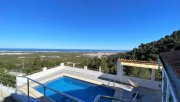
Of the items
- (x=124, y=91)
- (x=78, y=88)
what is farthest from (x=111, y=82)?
(x=78, y=88)

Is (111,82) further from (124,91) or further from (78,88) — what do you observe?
(78,88)

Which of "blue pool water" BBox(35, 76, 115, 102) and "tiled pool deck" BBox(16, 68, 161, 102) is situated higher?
"tiled pool deck" BBox(16, 68, 161, 102)

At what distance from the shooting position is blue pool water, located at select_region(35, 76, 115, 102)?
11.4 meters

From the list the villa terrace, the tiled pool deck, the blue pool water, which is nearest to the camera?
the tiled pool deck

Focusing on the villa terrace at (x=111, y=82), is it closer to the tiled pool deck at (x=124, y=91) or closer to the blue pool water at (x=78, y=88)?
the tiled pool deck at (x=124, y=91)

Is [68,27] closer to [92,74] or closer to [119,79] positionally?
[92,74]

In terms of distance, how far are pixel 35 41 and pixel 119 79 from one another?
49.1 meters

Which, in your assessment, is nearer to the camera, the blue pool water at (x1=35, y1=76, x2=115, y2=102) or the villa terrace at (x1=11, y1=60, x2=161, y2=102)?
the villa terrace at (x1=11, y1=60, x2=161, y2=102)

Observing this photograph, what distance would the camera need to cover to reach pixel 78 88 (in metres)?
13.6

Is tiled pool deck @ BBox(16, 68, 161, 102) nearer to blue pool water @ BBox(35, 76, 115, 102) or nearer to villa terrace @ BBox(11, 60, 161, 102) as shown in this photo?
villa terrace @ BBox(11, 60, 161, 102)

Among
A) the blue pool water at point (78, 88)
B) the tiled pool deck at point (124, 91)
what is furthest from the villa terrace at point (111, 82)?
the blue pool water at point (78, 88)

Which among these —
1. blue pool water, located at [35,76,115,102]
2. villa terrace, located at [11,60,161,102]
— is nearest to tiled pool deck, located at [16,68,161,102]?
villa terrace, located at [11,60,161,102]

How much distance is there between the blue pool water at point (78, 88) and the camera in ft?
37.4

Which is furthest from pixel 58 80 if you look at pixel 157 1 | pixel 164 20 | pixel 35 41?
pixel 35 41
